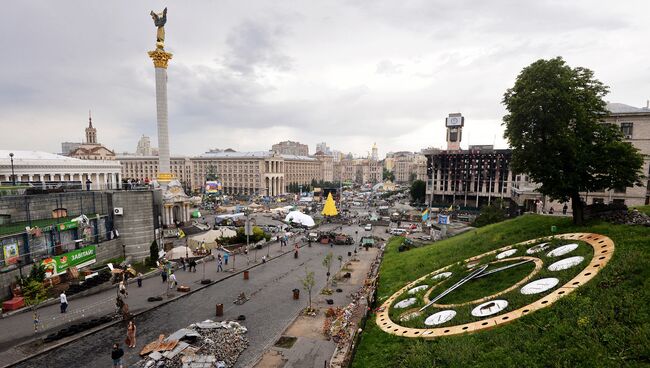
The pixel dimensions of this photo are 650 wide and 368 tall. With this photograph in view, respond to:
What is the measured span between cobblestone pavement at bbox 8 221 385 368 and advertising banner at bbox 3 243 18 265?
6210 mm

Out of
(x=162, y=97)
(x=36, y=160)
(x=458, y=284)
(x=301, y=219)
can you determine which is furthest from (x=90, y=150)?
(x=458, y=284)

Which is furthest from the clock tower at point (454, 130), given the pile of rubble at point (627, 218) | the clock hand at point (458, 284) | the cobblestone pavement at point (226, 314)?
the clock hand at point (458, 284)

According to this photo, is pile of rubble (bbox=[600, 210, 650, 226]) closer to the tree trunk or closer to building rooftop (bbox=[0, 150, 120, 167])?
the tree trunk

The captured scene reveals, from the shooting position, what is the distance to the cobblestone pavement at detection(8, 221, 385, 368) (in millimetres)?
16275

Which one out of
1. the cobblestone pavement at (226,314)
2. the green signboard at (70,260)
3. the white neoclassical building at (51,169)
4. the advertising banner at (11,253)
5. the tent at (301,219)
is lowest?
the cobblestone pavement at (226,314)

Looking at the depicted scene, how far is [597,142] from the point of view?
18.8 m

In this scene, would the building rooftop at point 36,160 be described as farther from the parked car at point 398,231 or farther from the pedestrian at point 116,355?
the parked car at point 398,231

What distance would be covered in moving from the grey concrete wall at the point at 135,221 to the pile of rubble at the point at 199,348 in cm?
2105

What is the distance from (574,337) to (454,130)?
4642 inches

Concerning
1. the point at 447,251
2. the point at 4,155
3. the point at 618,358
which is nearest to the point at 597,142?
the point at 447,251

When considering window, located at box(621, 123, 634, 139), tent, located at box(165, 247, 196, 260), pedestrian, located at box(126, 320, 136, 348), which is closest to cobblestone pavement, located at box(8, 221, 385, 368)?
pedestrian, located at box(126, 320, 136, 348)

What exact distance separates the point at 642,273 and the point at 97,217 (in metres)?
40.2

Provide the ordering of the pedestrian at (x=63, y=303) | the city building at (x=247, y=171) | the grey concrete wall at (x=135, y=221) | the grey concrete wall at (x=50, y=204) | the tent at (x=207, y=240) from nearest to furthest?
the pedestrian at (x=63, y=303) → the grey concrete wall at (x=50, y=204) → the grey concrete wall at (x=135, y=221) → the tent at (x=207, y=240) → the city building at (x=247, y=171)

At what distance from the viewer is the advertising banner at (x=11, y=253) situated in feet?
78.4
